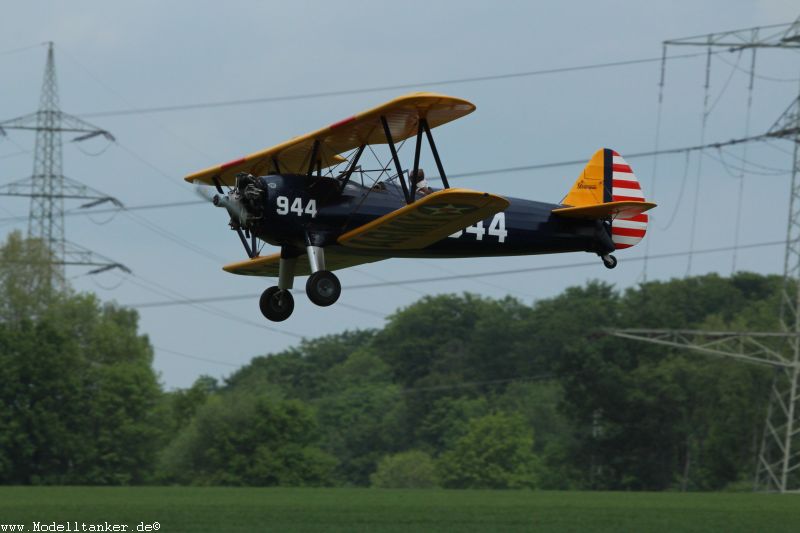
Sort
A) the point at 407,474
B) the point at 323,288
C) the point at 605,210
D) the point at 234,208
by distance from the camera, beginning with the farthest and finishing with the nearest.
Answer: the point at 407,474 → the point at 605,210 → the point at 234,208 → the point at 323,288

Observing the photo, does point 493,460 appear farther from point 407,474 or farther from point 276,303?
point 276,303

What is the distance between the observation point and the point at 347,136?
23.3 m

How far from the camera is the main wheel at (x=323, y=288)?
2220 centimetres

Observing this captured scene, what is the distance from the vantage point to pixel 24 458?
74500 millimetres

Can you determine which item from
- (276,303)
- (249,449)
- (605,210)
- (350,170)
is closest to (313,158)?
(350,170)

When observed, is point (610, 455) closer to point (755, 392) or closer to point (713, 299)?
point (755, 392)

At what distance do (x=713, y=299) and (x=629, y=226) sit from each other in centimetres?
9541

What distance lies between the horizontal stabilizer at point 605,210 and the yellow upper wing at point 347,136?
2.73 meters

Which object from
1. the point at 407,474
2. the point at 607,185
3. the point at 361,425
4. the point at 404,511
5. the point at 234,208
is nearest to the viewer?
the point at 234,208

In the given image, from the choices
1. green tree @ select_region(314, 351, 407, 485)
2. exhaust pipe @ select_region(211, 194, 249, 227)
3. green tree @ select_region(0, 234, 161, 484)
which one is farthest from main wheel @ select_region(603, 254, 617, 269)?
green tree @ select_region(314, 351, 407, 485)

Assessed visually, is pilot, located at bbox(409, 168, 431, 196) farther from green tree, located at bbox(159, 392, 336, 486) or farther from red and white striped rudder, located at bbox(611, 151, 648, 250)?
green tree, located at bbox(159, 392, 336, 486)

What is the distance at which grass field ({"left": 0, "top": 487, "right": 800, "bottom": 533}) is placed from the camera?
36000 mm

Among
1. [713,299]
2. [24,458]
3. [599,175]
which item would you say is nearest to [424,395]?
[713,299]

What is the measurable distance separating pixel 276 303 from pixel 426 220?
2965 mm
